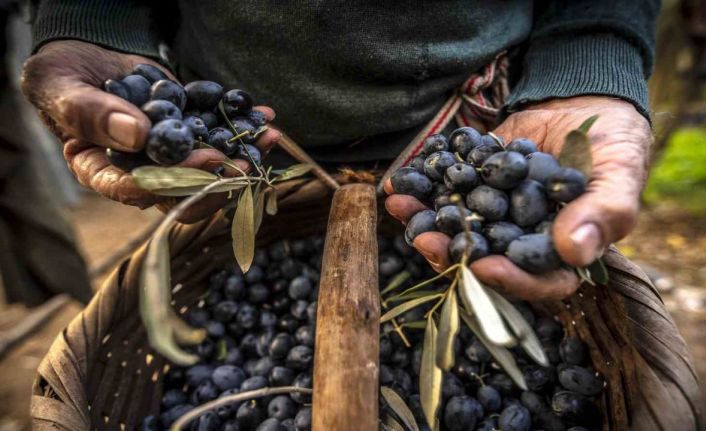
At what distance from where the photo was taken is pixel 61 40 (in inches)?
35.6

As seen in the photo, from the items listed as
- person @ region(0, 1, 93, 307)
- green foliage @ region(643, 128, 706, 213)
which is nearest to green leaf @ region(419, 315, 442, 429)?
person @ region(0, 1, 93, 307)

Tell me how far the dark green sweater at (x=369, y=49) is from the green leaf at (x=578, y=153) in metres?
0.34

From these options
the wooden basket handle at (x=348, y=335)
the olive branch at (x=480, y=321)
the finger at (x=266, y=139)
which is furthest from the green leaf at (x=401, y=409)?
the finger at (x=266, y=139)

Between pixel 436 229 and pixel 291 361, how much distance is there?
48cm

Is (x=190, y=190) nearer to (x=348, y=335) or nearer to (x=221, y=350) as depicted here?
(x=348, y=335)

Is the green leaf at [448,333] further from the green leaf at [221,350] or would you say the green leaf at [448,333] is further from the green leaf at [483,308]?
the green leaf at [221,350]

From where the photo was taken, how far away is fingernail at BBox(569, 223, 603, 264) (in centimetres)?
55

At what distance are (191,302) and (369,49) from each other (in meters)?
0.72

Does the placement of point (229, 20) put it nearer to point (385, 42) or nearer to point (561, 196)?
point (385, 42)

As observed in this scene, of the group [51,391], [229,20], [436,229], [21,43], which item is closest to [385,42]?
[229,20]

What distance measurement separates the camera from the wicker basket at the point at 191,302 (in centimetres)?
64

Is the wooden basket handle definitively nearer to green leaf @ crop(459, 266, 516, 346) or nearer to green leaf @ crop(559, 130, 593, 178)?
green leaf @ crop(459, 266, 516, 346)

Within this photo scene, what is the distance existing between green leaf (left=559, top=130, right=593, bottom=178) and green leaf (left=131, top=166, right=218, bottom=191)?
0.49 metres

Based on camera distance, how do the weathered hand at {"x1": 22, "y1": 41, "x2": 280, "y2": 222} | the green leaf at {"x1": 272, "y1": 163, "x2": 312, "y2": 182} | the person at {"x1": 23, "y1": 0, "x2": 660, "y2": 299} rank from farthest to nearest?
the green leaf at {"x1": 272, "y1": 163, "x2": 312, "y2": 182} < the person at {"x1": 23, "y1": 0, "x2": 660, "y2": 299} < the weathered hand at {"x1": 22, "y1": 41, "x2": 280, "y2": 222}
